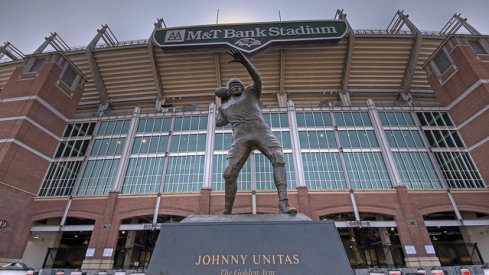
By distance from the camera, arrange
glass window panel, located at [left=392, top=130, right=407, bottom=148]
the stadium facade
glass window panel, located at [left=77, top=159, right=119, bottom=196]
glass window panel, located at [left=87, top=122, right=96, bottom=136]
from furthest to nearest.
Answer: glass window panel, located at [left=87, top=122, right=96, bottom=136], glass window panel, located at [left=392, top=130, right=407, bottom=148], glass window panel, located at [left=77, top=159, right=119, bottom=196], the stadium facade

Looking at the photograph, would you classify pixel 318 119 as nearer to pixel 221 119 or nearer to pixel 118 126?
pixel 118 126

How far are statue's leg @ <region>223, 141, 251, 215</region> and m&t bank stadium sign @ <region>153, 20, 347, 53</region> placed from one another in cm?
2178

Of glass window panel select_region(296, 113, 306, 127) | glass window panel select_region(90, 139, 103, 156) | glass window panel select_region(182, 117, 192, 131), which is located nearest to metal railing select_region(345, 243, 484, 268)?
glass window panel select_region(296, 113, 306, 127)

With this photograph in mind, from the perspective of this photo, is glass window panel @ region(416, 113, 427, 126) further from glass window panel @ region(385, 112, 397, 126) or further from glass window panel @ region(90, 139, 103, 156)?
glass window panel @ region(90, 139, 103, 156)

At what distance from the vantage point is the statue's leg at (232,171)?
485 cm

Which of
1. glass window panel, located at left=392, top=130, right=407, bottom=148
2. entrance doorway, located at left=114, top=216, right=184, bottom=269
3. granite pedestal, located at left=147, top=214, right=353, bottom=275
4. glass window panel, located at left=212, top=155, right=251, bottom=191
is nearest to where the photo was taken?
granite pedestal, located at left=147, top=214, right=353, bottom=275

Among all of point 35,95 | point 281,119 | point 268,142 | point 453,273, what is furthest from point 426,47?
point 35,95

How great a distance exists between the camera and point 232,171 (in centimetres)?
486

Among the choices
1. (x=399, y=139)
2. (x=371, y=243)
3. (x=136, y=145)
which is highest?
(x=136, y=145)

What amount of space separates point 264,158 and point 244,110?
55.3 ft

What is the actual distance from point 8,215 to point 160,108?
48.9ft

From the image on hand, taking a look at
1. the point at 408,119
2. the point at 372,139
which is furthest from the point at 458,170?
the point at 372,139

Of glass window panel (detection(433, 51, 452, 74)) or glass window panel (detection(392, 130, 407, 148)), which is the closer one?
glass window panel (detection(392, 130, 407, 148))

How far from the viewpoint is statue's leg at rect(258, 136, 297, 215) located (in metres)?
4.56
